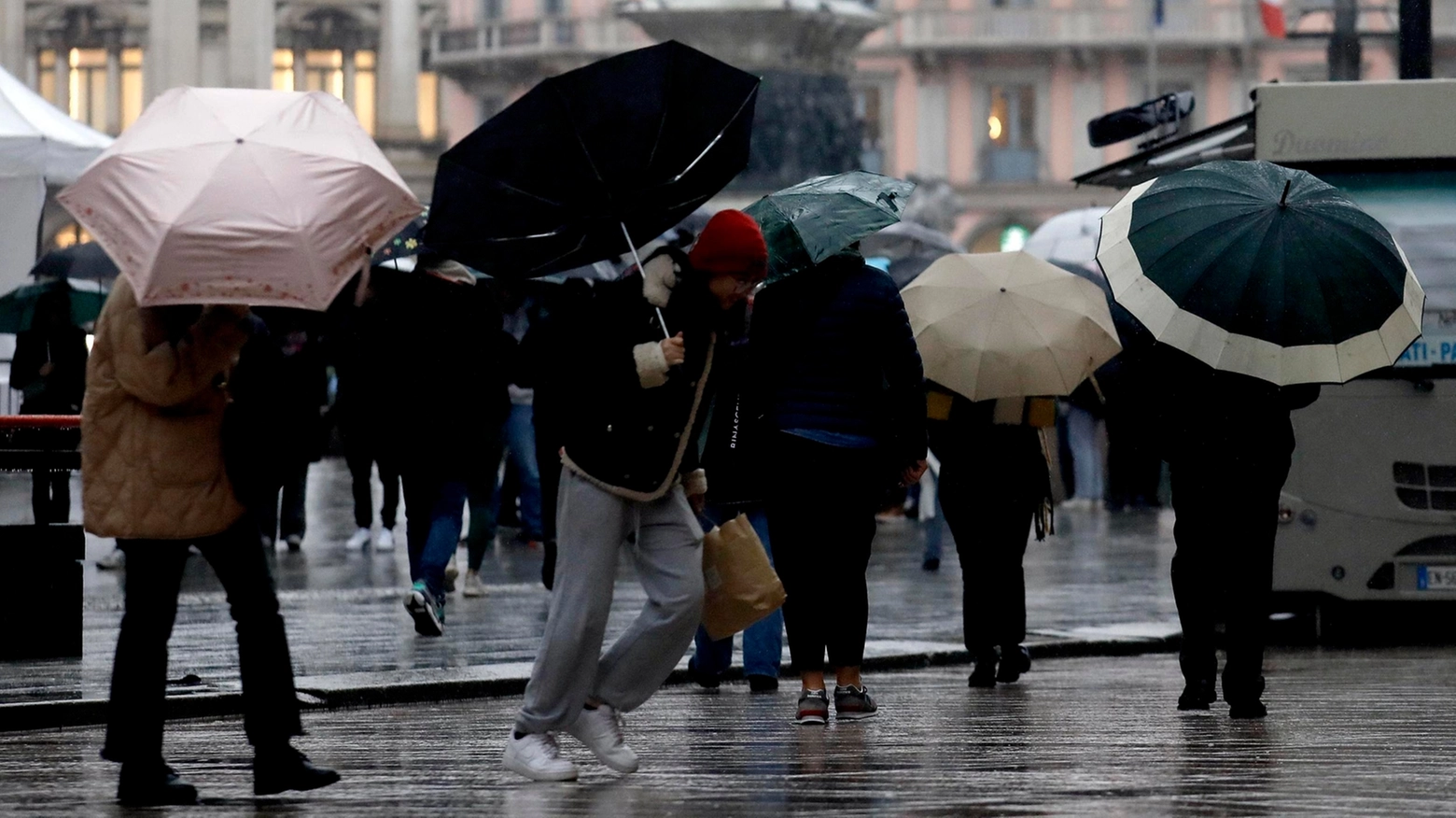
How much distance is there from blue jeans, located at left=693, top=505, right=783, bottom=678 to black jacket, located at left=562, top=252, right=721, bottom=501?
2733 mm

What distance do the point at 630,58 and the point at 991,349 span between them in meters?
3.37

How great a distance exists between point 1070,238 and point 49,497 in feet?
53.3

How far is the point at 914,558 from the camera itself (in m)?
18.5

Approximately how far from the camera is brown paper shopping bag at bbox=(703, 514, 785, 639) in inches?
307

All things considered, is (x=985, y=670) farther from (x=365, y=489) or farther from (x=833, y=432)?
(x=365, y=489)

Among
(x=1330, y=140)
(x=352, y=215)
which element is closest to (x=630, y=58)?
(x=352, y=215)

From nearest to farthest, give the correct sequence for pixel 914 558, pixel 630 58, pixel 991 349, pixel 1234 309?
pixel 630 58
pixel 1234 309
pixel 991 349
pixel 914 558

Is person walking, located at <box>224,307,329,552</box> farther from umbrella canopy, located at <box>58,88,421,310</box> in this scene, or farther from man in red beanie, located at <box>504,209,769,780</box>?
man in red beanie, located at <box>504,209,769,780</box>

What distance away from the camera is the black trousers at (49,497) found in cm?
→ 1088

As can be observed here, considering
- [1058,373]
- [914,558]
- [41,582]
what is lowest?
[914,558]

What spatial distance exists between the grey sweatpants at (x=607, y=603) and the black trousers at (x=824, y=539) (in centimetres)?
148

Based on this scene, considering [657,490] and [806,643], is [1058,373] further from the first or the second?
[657,490]

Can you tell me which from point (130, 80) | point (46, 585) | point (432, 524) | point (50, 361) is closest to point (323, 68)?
point (130, 80)

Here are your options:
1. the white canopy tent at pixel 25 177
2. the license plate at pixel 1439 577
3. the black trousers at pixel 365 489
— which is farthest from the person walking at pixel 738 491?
the black trousers at pixel 365 489
